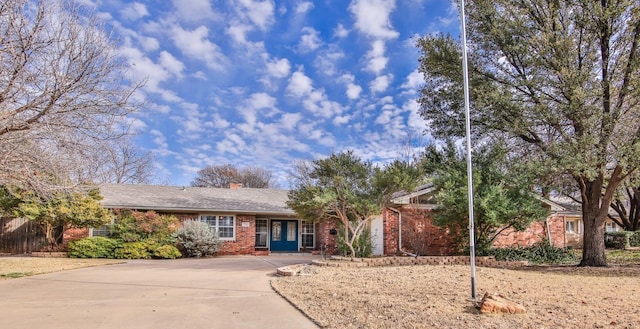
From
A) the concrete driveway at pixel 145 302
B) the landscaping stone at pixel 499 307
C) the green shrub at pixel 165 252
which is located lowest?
the green shrub at pixel 165 252

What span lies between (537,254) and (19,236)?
73.3 feet

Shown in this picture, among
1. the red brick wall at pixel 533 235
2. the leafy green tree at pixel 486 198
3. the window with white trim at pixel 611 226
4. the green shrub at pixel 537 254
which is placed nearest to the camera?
the leafy green tree at pixel 486 198

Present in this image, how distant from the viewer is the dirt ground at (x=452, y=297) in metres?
5.91

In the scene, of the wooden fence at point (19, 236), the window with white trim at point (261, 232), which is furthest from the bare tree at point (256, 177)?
the wooden fence at point (19, 236)

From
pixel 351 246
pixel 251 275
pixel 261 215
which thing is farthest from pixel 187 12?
pixel 261 215

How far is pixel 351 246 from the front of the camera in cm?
1412

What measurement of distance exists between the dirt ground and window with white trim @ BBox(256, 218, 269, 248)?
10.8 meters

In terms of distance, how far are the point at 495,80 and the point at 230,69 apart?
897 centimetres

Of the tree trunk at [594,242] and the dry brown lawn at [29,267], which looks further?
the tree trunk at [594,242]

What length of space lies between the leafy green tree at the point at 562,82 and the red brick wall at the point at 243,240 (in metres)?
11.3

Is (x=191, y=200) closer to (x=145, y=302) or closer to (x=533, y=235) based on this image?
(x=145, y=302)

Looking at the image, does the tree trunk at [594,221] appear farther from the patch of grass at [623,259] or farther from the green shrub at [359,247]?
the green shrub at [359,247]

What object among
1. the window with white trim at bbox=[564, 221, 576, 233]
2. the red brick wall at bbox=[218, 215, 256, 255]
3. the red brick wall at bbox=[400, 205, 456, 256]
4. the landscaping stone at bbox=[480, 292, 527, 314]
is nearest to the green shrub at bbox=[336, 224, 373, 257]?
the red brick wall at bbox=[400, 205, 456, 256]

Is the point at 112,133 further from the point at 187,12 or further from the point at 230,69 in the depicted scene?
the point at 230,69
